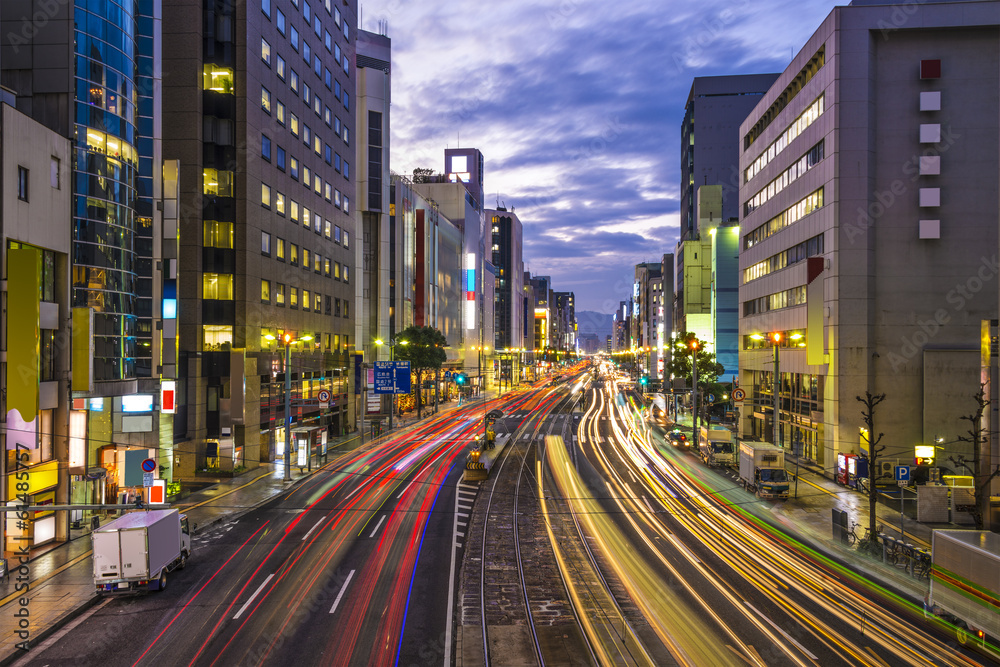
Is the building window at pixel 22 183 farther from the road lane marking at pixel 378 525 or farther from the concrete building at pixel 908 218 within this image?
the concrete building at pixel 908 218

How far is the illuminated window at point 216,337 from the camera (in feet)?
153

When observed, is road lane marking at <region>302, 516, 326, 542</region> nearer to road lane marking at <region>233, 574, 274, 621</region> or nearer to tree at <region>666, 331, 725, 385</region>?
road lane marking at <region>233, 574, 274, 621</region>

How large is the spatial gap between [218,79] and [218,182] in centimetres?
765

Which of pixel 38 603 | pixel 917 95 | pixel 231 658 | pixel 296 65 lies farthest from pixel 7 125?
pixel 917 95

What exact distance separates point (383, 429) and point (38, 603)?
5093 cm

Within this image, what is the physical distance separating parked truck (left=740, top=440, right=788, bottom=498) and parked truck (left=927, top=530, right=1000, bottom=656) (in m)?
17.7

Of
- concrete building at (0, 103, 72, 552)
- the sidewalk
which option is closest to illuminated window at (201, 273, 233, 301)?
concrete building at (0, 103, 72, 552)

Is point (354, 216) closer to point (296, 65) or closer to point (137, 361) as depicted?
point (296, 65)

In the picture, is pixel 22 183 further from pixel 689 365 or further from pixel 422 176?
pixel 422 176

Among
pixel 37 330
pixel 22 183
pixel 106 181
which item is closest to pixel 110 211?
pixel 106 181

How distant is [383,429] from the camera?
7125 centimetres

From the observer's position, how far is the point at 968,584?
1734 centimetres

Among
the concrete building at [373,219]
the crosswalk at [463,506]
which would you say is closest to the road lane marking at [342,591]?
the crosswalk at [463,506]

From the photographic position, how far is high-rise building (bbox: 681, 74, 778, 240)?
120938 mm
